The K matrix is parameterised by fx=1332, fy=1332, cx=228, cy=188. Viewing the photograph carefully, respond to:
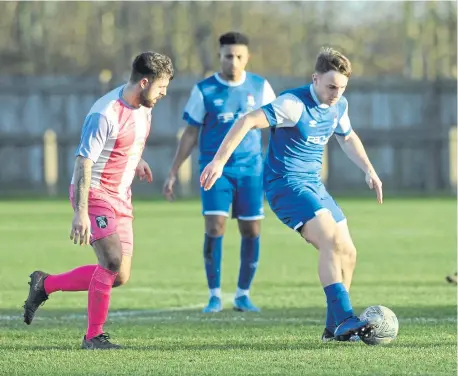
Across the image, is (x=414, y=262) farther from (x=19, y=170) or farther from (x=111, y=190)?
(x=19, y=170)

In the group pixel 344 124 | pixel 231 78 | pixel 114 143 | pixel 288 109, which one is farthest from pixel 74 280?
pixel 231 78

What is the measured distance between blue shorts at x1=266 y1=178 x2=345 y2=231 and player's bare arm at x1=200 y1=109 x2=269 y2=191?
50cm

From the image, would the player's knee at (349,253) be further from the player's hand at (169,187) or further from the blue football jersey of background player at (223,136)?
the player's hand at (169,187)

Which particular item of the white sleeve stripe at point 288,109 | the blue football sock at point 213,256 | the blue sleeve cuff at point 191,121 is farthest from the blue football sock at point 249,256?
the white sleeve stripe at point 288,109

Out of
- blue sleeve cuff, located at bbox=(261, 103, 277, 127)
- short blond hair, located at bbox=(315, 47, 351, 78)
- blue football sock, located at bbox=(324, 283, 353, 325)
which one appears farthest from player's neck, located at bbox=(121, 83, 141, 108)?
blue football sock, located at bbox=(324, 283, 353, 325)

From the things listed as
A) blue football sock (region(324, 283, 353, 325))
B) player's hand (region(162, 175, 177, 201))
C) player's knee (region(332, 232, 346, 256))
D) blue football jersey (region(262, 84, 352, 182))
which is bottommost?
blue football sock (region(324, 283, 353, 325))

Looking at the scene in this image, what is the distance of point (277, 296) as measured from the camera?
11180 mm

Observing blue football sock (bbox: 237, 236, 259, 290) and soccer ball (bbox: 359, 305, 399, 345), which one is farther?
blue football sock (bbox: 237, 236, 259, 290)

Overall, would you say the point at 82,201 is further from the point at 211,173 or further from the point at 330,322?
the point at 330,322

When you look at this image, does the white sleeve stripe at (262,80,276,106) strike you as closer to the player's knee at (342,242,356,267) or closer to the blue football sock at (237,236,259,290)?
the blue football sock at (237,236,259,290)

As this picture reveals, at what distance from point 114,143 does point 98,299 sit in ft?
3.09

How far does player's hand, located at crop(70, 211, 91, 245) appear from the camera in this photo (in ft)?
24.5

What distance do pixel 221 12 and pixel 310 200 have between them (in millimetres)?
39191

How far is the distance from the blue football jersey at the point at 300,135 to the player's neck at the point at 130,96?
2.95 ft
